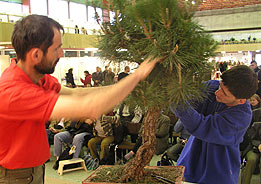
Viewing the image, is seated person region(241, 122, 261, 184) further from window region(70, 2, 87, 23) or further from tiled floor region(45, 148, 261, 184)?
window region(70, 2, 87, 23)

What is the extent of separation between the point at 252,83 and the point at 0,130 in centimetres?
112

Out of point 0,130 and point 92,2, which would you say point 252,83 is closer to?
point 92,2

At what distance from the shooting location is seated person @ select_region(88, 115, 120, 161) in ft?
14.5

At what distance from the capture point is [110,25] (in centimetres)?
131

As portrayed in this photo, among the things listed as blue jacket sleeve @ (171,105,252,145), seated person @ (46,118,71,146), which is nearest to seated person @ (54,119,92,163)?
seated person @ (46,118,71,146)

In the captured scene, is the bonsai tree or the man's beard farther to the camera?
the bonsai tree

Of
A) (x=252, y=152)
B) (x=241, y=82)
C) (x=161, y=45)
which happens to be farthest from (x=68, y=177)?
(x=161, y=45)

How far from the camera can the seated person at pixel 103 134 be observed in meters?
4.43

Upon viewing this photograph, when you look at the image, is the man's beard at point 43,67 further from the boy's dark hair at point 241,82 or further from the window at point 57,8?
the window at point 57,8

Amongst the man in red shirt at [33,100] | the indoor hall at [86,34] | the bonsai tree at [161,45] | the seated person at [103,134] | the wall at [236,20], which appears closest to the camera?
the man in red shirt at [33,100]

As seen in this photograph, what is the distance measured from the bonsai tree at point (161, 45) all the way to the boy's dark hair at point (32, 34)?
0.33 meters

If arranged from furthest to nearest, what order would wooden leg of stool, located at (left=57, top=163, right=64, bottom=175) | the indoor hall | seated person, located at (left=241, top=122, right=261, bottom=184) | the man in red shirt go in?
wooden leg of stool, located at (left=57, top=163, right=64, bottom=175) → the indoor hall → seated person, located at (left=241, top=122, right=261, bottom=184) → the man in red shirt

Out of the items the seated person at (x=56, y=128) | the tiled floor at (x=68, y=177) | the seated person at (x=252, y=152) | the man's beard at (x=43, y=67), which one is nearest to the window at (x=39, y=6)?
the seated person at (x=56, y=128)

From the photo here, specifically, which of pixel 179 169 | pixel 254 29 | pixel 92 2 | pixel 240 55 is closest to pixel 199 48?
pixel 92 2
